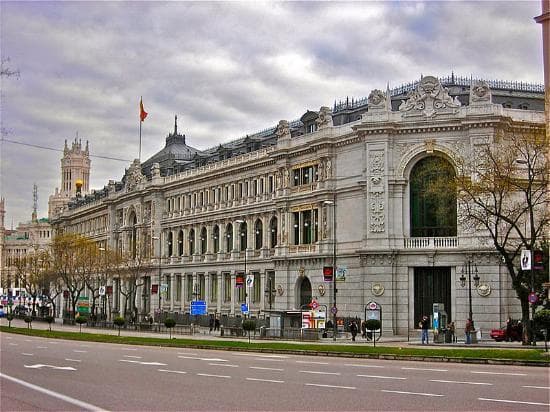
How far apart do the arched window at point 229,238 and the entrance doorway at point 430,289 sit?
98.8ft

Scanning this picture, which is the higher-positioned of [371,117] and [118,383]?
[371,117]

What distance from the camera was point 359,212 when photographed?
68312 mm

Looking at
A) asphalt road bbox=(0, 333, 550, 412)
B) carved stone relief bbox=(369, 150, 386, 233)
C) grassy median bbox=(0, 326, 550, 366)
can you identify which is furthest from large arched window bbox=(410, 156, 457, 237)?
asphalt road bbox=(0, 333, 550, 412)

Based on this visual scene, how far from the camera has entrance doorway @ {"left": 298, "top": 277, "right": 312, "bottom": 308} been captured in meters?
74.8

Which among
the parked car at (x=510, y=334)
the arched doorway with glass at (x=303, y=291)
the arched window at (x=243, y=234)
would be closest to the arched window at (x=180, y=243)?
the arched window at (x=243, y=234)

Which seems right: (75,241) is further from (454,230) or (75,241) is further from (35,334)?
(454,230)

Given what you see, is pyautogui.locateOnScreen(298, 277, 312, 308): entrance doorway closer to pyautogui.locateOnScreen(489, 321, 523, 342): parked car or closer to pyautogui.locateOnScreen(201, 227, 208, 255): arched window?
pyautogui.locateOnScreen(201, 227, 208, 255): arched window

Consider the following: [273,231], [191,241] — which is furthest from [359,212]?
[191,241]

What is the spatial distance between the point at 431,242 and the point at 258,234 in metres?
25.3

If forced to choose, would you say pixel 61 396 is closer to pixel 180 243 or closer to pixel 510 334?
pixel 510 334

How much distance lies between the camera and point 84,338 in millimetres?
59656

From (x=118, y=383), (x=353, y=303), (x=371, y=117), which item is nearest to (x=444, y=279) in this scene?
(x=353, y=303)

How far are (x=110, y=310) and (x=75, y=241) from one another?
42.8 feet

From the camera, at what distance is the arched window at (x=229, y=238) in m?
90.7
